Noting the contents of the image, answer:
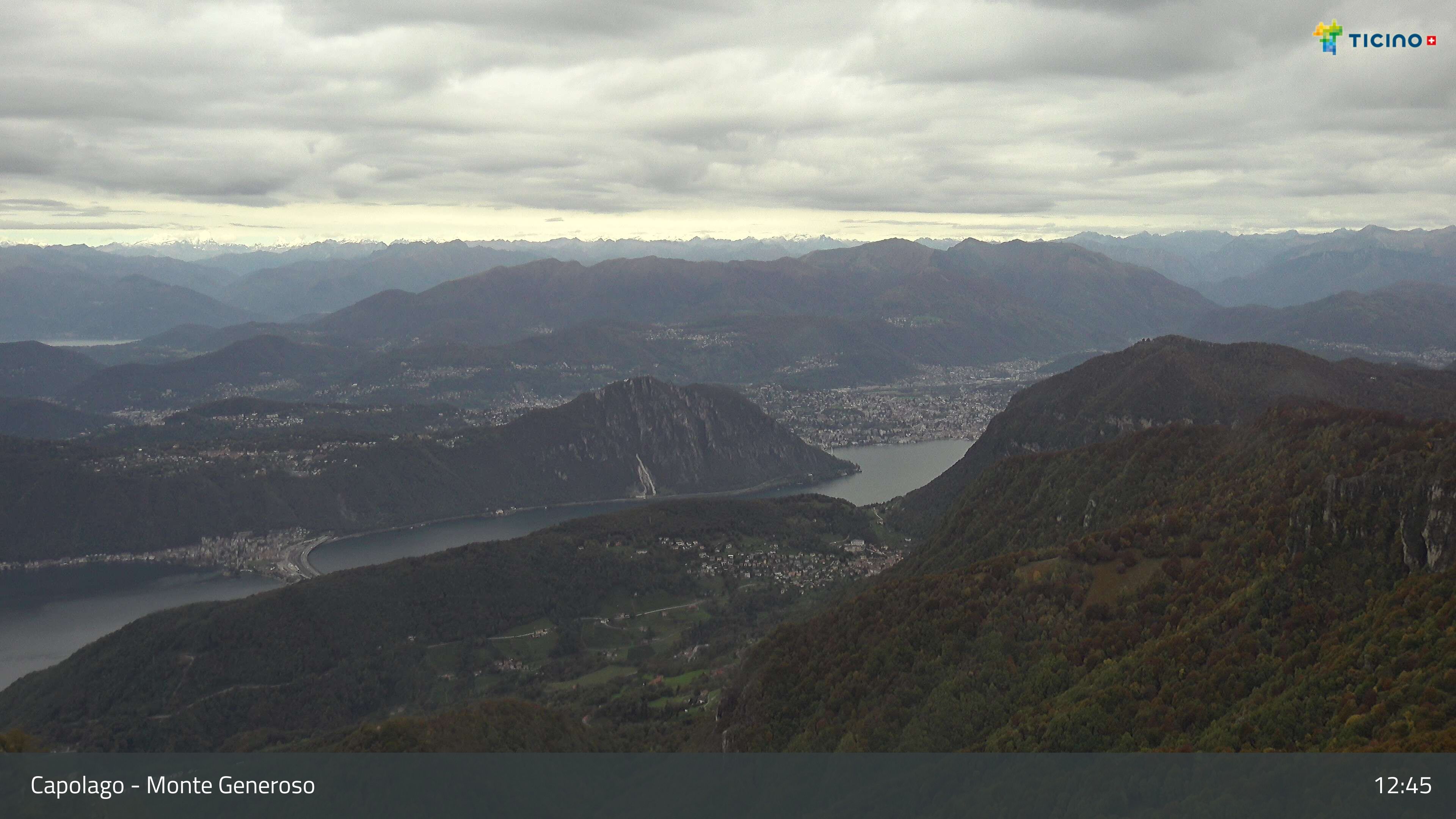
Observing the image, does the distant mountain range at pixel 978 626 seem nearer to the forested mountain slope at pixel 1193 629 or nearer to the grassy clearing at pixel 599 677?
the forested mountain slope at pixel 1193 629

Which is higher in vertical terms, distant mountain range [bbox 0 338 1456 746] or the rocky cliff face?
the rocky cliff face

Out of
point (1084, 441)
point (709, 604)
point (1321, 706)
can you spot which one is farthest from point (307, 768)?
point (1084, 441)

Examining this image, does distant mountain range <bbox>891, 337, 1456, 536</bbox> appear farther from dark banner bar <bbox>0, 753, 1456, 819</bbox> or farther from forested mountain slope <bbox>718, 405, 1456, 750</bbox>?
dark banner bar <bbox>0, 753, 1456, 819</bbox>

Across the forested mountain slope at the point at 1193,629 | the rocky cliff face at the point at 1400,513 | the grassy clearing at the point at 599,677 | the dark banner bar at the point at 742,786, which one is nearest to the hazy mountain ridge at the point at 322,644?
the grassy clearing at the point at 599,677

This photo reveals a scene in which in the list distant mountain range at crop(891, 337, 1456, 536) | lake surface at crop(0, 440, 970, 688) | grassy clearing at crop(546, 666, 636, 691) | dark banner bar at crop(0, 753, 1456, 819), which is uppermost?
distant mountain range at crop(891, 337, 1456, 536)

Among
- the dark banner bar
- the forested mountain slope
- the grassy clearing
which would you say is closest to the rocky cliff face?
the forested mountain slope

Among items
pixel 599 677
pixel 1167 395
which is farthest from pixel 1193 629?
pixel 1167 395

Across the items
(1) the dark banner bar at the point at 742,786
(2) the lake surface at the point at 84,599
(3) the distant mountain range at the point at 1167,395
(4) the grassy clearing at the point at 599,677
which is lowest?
(2) the lake surface at the point at 84,599

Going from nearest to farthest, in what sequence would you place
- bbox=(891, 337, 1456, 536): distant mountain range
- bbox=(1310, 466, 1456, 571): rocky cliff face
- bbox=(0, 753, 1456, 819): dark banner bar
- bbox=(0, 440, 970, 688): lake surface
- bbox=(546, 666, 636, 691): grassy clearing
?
bbox=(0, 753, 1456, 819): dark banner bar, bbox=(1310, 466, 1456, 571): rocky cliff face, bbox=(546, 666, 636, 691): grassy clearing, bbox=(0, 440, 970, 688): lake surface, bbox=(891, 337, 1456, 536): distant mountain range
